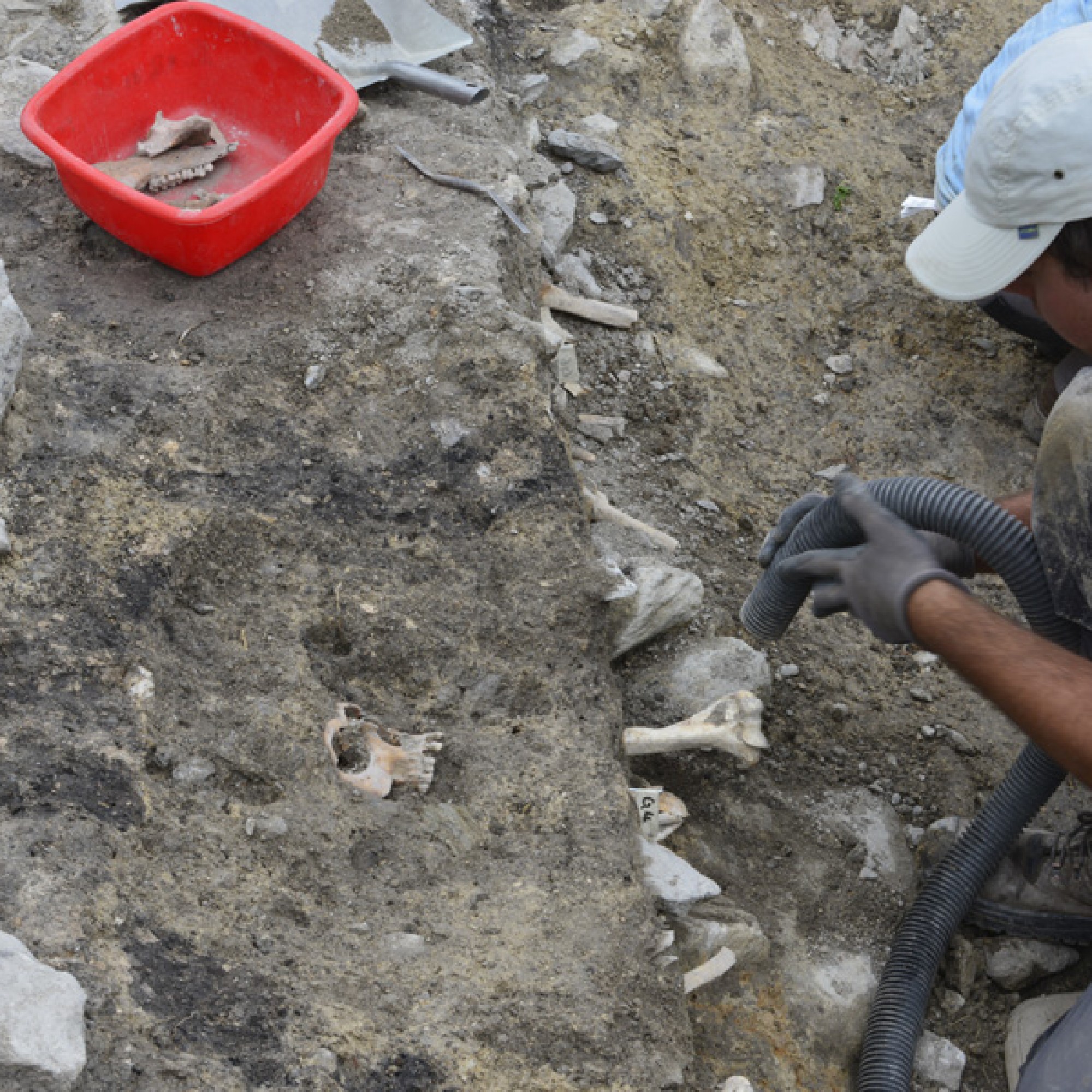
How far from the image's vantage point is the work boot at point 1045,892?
2.81 m

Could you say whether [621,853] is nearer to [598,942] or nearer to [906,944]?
[598,942]

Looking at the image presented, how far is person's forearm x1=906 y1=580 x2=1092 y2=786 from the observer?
201cm

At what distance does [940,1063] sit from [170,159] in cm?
327

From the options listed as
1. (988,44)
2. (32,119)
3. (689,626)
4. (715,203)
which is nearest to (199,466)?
(32,119)

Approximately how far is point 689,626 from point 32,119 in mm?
2267

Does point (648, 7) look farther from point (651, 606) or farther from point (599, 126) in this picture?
point (651, 606)

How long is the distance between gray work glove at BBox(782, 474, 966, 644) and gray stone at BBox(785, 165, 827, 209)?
2499 mm

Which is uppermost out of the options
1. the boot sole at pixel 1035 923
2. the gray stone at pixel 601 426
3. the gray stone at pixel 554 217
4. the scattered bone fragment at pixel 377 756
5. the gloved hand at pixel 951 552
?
the gloved hand at pixel 951 552

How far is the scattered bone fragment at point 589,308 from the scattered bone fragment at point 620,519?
834 millimetres

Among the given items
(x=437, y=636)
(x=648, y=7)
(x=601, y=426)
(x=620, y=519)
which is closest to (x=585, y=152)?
(x=648, y=7)

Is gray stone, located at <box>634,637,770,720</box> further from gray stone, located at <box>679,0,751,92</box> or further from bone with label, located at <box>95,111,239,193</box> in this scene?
gray stone, located at <box>679,0,751,92</box>

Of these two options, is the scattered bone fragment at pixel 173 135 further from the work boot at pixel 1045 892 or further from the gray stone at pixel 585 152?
the work boot at pixel 1045 892

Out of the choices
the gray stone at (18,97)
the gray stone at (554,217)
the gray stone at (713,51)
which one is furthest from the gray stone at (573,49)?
the gray stone at (18,97)

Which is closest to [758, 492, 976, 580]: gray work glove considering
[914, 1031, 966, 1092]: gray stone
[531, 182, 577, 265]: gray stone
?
[914, 1031, 966, 1092]: gray stone
